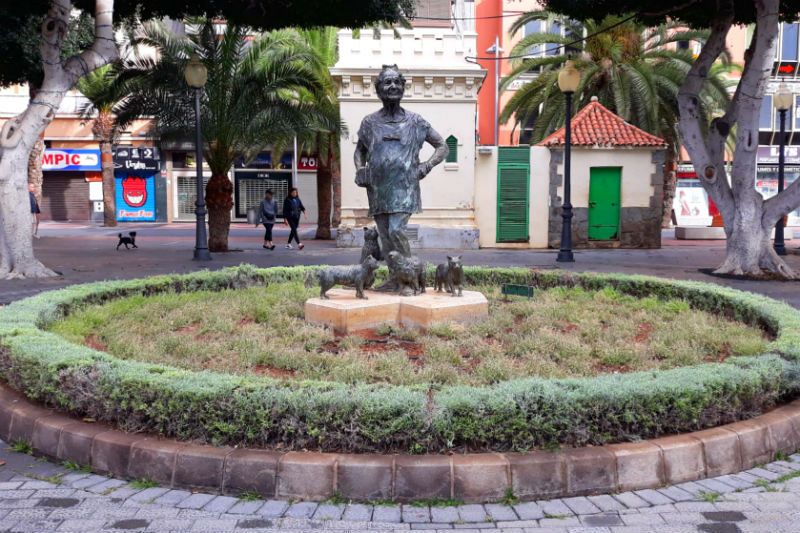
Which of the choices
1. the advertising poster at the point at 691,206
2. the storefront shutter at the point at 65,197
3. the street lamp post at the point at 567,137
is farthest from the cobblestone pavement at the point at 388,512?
the storefront shutter at the point at 65,197

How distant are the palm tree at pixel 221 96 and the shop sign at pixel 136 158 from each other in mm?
20261

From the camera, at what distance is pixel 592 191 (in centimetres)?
2116

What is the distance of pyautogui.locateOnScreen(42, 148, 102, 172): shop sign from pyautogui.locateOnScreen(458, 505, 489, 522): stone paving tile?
126 ft

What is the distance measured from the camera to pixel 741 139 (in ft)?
44.6

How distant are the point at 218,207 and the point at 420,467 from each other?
52.0 feet

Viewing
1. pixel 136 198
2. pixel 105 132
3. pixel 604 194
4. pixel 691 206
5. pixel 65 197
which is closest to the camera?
pixel 604 194

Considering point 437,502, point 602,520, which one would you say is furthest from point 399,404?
point 602,520

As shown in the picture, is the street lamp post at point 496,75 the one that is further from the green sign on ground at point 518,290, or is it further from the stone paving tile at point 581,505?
the stone paving tile at point 581,505

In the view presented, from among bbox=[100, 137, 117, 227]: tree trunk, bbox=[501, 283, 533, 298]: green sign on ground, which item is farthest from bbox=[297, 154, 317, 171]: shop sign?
bbox=[501, 283, 533, 298]: green sign on ground

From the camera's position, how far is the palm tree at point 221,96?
17703 mm

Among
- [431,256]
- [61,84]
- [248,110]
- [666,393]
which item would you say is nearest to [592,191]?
[431,256]

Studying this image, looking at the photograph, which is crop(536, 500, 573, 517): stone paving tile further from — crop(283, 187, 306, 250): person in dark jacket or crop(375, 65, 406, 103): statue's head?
crop(283, 187, 306, 250): person in dark jacket

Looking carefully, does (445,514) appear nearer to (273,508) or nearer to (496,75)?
(273,508)

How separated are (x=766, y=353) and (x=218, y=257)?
13901 mm
